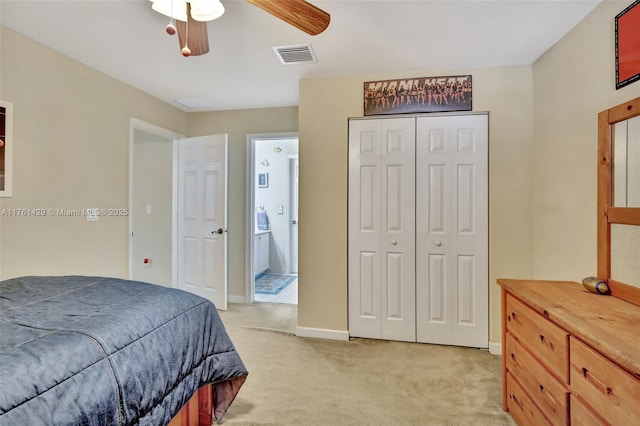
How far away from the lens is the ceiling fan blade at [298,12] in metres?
1.25

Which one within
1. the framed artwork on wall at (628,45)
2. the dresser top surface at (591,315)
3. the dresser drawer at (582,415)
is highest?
the framed artwork on wall at (628,45)

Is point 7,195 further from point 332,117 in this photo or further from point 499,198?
point 499,198

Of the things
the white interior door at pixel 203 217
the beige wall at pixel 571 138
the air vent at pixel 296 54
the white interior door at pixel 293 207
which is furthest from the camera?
the white interior door at pixel 293 207

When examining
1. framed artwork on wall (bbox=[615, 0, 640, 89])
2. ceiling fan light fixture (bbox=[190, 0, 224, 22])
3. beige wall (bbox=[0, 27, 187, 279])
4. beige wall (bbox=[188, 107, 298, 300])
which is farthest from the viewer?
beige wall (bbox=[188, 107, 298, 300])

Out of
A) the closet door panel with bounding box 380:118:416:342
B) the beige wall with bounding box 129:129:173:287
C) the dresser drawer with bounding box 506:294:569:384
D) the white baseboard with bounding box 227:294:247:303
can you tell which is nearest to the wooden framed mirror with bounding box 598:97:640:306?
the dresser drawer with bounding box 506:294:569:384

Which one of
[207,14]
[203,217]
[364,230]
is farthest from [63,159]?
[364,230]

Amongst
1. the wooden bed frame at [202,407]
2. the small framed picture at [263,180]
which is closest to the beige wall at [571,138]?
the wooden bed frame at [202,407]

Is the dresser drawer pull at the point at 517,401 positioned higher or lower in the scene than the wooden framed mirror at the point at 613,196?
lower

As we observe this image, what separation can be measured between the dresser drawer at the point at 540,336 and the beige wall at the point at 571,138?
0.61 metres

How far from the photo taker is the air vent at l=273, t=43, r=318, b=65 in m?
2.26

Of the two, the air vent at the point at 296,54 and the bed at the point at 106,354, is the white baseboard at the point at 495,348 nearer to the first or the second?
the bed at the point at 106,354

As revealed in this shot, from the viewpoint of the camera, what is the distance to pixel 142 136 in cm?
393

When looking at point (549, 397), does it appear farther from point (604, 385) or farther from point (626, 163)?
point (626, 163)

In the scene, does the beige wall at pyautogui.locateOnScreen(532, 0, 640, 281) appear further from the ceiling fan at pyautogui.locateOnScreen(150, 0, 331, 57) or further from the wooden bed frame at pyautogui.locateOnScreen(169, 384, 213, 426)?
the wooden bed frame at pyautogui.locateOnScreen(169, 384, 213, 426)
